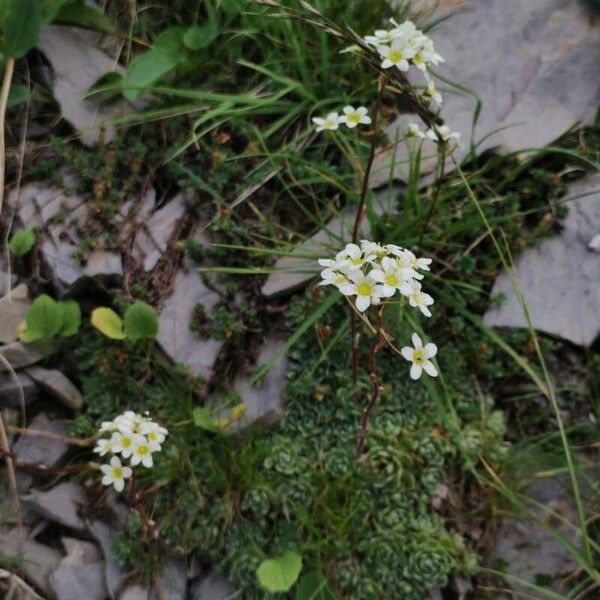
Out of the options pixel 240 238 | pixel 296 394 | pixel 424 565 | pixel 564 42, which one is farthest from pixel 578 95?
pixel 424 565

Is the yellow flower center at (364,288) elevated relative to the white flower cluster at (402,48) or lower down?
lower down

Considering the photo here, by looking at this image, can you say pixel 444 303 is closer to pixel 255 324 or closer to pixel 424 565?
pixel 255 324

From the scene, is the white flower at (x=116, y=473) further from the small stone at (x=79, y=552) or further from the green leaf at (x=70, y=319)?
the green leaf at (x=70, y=319)

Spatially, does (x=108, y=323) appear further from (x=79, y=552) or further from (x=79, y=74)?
(x=79, y=74)

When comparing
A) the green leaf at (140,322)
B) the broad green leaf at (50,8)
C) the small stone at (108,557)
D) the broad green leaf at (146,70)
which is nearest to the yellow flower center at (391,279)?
the green leaf at (140,322)

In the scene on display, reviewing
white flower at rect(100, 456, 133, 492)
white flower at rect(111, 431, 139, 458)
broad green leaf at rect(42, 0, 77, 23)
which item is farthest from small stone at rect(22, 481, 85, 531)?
broad green leaf at rect(42, 0, 77, 23)

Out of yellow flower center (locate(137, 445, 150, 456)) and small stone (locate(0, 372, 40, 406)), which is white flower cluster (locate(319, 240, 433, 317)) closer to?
yellow flower center (locate(137, 445, 150, 456))
